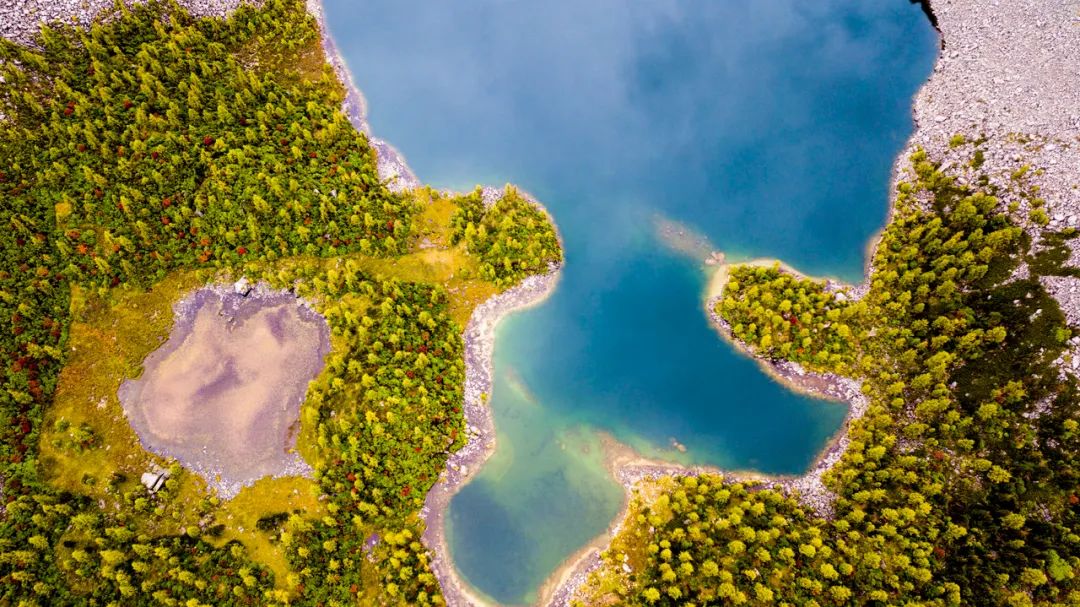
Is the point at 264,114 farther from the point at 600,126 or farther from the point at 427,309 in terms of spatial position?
the point at 600,126

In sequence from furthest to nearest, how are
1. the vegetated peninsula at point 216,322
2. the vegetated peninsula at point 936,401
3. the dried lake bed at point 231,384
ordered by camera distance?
1. the dried lake bed at point 231,384
2. the vegetated peninsula at point 216,322
3. the vegetated peninsula at point 936,401

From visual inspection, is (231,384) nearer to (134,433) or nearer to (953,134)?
(134,433)

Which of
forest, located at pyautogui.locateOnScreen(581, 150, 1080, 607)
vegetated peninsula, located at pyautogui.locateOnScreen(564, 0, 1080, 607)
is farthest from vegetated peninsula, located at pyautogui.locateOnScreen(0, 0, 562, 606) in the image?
vegetated peninsula, located at pyautogui.locateOnScreen(564, 0, 1080, 607)

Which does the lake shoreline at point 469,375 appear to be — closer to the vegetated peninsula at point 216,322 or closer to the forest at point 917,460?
the vegetated peninsula at point 216,322

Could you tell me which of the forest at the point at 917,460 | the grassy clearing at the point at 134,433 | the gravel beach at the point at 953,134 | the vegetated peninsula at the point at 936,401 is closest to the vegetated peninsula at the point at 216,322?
the grassy clearing at the point at 134,433

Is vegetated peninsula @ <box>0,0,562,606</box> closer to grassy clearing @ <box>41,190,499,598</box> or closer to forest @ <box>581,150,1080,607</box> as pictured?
grassy clearing @ <box>41,190,499,598</box>

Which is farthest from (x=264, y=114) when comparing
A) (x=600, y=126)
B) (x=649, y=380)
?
(x=649, y=380)
